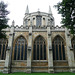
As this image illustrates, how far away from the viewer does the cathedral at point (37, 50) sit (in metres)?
17.7

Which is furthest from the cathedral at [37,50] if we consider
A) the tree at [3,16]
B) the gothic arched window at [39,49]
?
the tree at [3,16]

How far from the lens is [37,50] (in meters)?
19.6

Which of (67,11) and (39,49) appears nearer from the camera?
(67,11)

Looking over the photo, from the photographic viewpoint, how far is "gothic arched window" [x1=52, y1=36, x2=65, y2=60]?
19.2 m

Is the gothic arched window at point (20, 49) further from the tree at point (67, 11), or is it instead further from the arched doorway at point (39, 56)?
the tree at point (67, 11)

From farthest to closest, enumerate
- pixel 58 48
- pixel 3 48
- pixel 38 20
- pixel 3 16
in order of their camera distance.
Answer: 1. pixel 38 20
2. pixel 58 48
3. pixel 3 48
4. pixel 3 16

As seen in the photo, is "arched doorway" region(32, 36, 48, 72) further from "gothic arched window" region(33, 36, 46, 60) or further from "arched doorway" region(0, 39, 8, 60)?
"arched doorway" region(0, 39, 8, 60)

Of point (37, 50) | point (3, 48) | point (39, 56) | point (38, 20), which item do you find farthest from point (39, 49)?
point (38, 20)

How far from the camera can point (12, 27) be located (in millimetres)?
20391

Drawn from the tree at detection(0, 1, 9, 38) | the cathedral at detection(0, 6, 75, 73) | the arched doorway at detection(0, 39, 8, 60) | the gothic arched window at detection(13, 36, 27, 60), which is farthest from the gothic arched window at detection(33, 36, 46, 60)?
the tree at detection(0, 1, 9, 38)

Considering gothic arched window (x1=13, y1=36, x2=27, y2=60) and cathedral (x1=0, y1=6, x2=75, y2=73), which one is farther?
gothic arched window (x1=13, y1=36, x2=27, y2=60)

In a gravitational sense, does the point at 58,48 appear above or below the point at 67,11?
below

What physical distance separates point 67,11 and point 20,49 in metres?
12.3

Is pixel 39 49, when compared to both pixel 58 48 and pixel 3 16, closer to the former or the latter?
pixel 58 48
